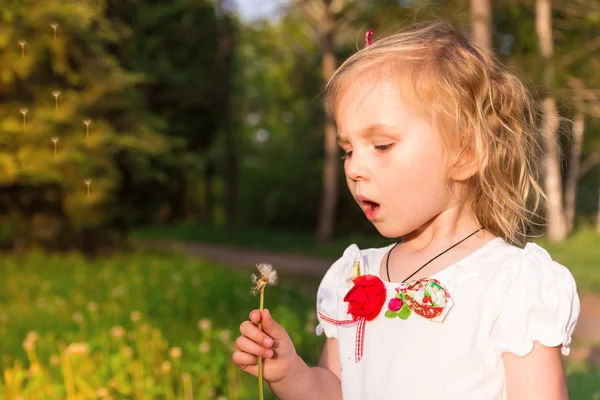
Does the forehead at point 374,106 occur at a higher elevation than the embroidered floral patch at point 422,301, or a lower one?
higher

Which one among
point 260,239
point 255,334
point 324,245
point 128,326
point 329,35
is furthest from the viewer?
point 260,239

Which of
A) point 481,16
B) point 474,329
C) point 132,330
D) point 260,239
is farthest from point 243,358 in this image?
point 260,239

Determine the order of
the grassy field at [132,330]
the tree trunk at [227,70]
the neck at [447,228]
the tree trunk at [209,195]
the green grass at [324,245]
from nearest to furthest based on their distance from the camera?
the neck at [447,228] → the grassy field at [132,330] → the green grass at [324,245] → the tree trunk at [227,70] → the tree trunk at [209,195]

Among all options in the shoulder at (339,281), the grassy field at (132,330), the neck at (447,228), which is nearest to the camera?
the neck at (447,228)

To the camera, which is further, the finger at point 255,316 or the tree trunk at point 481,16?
the tree trunk at point 481,16

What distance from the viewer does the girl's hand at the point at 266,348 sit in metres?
1.87

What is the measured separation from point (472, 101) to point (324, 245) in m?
14.8

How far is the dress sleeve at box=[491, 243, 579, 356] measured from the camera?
1740 mm

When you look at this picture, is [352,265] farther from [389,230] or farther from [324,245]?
[324,245]

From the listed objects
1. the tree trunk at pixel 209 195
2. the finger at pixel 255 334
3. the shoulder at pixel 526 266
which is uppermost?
the shoulder at pixel 526 266

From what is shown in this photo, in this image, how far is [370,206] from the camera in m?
1.95

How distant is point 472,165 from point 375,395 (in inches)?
27.2

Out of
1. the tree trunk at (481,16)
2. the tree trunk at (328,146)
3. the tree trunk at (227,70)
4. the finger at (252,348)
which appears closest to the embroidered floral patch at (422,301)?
the finger at (252,348)

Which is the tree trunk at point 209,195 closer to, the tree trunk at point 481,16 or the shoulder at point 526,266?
the tree trunk at point 481,16
